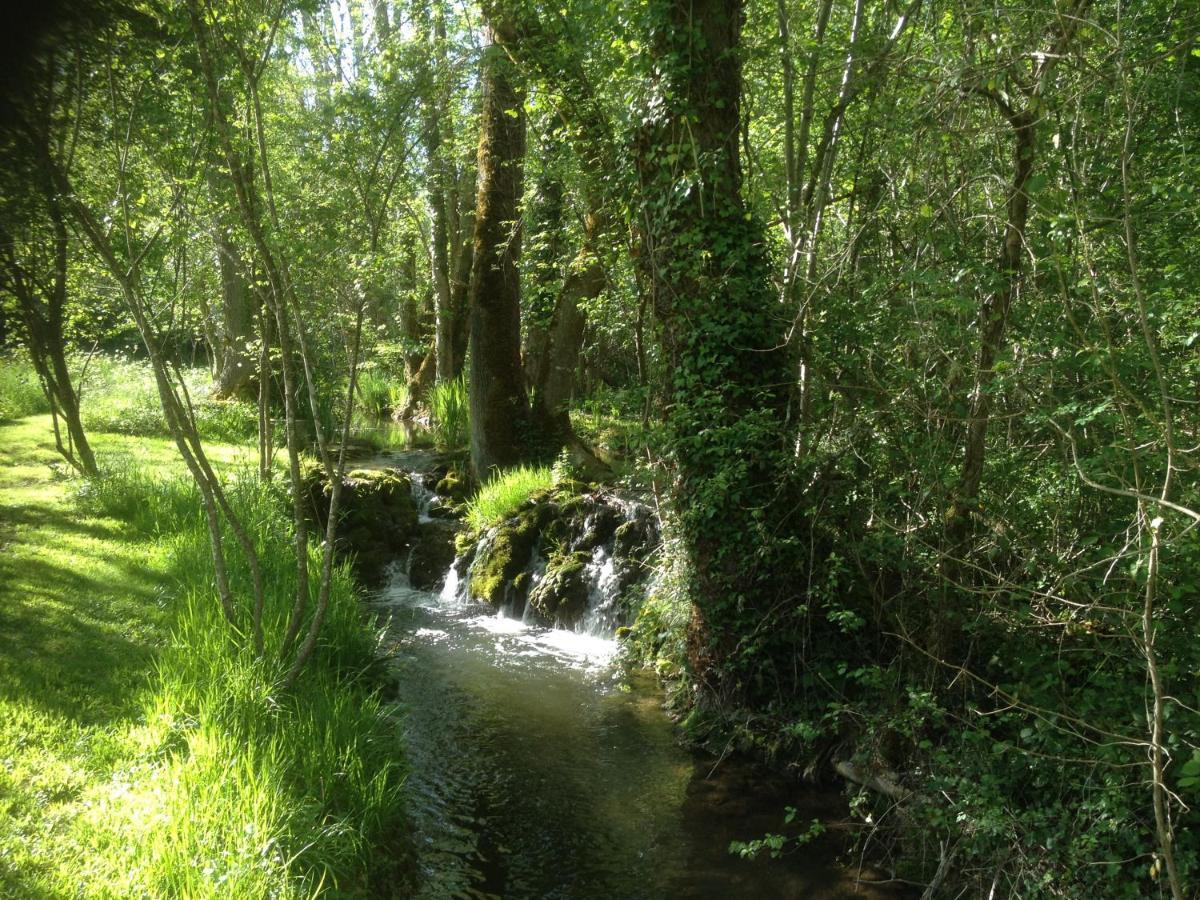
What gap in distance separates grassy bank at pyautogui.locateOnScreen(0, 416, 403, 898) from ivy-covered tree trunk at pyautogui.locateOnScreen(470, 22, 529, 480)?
4.50 metres

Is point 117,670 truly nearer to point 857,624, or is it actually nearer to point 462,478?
point 857,624

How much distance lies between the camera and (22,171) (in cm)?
275

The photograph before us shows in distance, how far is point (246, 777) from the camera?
3.64 metres

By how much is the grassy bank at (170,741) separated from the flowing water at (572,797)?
1.47ft

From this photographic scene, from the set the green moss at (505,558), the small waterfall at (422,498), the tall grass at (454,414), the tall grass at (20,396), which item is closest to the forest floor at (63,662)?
the green moss at (505,558)

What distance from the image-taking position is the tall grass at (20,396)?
36.3 feet

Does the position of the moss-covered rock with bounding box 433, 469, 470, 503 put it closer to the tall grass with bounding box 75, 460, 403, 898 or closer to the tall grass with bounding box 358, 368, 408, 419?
the tall grass with bounding box 75, 460, 403, 898

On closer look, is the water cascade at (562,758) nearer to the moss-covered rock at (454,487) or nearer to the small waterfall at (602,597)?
the small waterfall at (602,597)

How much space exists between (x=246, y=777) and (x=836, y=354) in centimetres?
377

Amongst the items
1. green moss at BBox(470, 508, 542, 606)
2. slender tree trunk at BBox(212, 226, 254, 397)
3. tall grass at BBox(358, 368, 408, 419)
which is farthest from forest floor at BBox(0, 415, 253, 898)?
tall grass at BBox(358, 368, 408, 419)

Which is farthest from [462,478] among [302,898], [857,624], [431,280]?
[302,898]

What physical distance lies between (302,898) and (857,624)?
3.04 meters

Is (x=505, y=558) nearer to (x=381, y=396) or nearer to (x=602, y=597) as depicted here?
(x=602, y=597)

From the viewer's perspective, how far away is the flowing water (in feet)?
13.8
